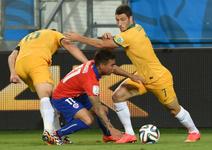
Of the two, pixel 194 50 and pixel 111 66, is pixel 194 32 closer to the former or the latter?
pixel 194 50

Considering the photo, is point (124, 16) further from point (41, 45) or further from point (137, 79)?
point (41, 45)

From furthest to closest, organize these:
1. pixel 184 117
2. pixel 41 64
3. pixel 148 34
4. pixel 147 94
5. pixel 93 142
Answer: pixel 148 34 < pixel 147 94 < pixel 93 142 < pixel 184 117 < pixel 41 64

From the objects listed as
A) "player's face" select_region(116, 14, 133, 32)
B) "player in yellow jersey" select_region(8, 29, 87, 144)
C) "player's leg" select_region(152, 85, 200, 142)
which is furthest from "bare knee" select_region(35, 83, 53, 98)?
"player's leg" select_region(152, 85, 200, 142)

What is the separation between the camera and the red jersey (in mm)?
11008

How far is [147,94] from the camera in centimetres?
1559

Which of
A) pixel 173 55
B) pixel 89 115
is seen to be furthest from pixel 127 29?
pixel 173 55

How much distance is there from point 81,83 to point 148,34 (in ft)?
17.8

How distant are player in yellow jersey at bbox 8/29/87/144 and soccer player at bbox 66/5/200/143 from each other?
10.7 inches

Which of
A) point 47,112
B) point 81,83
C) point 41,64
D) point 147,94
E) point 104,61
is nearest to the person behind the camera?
point 104,61

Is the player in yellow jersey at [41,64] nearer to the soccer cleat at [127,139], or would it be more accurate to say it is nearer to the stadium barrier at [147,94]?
the soccer cleat at [127,139]

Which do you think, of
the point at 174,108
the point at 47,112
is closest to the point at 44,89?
the point at 47,112

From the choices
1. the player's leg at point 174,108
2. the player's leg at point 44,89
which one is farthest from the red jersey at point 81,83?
the player's leg at point 174,108

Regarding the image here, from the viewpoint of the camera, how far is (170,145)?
35.4ft

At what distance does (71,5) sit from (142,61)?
4962 millimetres
